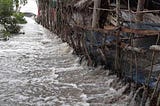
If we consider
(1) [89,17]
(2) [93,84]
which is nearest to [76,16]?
(1) [89,17]

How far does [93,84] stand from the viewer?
830cm

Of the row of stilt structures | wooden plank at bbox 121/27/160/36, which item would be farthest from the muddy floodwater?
wooden plank at bbox 121/27/160/36

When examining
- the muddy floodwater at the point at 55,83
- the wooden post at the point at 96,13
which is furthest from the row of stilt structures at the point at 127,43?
the muddy floodwater at the point at 55,83

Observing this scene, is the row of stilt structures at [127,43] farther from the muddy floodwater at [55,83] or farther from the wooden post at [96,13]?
the muddy floodwater at [55,83]

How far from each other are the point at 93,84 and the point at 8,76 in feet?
7.99

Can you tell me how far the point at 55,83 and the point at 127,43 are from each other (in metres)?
2.17

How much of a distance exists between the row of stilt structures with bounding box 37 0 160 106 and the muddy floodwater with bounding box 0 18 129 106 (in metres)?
0.39

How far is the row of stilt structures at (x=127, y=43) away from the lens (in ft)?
20.5

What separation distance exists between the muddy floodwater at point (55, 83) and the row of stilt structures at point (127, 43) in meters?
0.39

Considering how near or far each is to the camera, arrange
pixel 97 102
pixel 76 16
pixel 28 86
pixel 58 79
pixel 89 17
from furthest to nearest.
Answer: pixel 76 16 < pixel 89 17 < pixel 58 79 < pixel 28 86 < pixel 97 102

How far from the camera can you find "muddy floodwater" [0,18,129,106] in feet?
23.1

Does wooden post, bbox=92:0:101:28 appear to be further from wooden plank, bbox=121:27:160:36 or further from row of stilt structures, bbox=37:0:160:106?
wooden plank, bbox=121:27:160:36

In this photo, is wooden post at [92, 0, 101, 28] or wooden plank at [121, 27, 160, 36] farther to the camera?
wooden post at [92, 0, 101, 28]

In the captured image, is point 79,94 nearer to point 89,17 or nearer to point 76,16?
point 89,17
